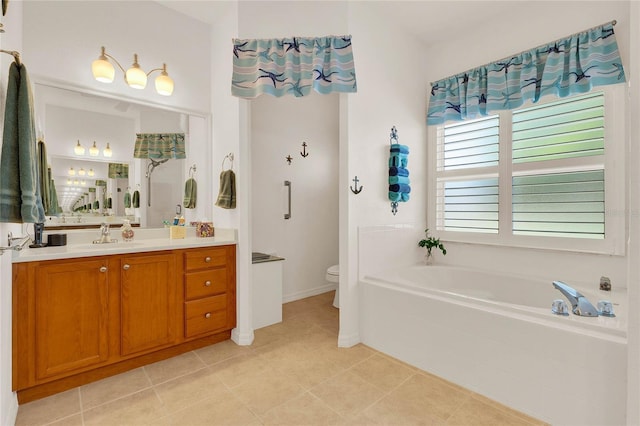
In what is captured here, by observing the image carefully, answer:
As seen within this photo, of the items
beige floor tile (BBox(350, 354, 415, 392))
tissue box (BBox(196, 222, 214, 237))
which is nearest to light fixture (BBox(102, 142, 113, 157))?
tissue box (BBox(196, 222, 214, 237))

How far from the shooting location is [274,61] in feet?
7.80

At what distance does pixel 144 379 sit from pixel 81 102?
2.07 meters

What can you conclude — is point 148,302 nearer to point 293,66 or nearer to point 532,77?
point 293,66

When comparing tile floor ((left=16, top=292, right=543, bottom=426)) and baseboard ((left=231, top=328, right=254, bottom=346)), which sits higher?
baseboard ((left=231, top=328, right=254, bottom=346))

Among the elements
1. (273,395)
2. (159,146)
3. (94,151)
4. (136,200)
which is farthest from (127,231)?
(273,395)

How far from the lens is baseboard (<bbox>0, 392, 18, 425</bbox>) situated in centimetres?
143

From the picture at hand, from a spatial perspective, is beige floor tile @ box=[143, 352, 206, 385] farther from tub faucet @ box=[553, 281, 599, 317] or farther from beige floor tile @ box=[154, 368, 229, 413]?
tub faucet @ box=[553, 281, 599, 317]

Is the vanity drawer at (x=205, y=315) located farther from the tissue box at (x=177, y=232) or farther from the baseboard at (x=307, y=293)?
the baseboard at (x=307, y=293)

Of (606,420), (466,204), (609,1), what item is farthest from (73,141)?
(609,1)

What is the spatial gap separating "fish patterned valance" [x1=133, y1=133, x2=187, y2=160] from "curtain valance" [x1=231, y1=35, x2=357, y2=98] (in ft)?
2.47

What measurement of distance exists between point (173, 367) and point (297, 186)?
234 centimetres

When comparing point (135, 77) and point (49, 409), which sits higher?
point (135, 77)


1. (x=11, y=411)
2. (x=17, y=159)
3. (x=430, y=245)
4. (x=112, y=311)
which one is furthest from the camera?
(x=430, y=245)

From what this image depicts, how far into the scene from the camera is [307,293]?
12.7 ft
